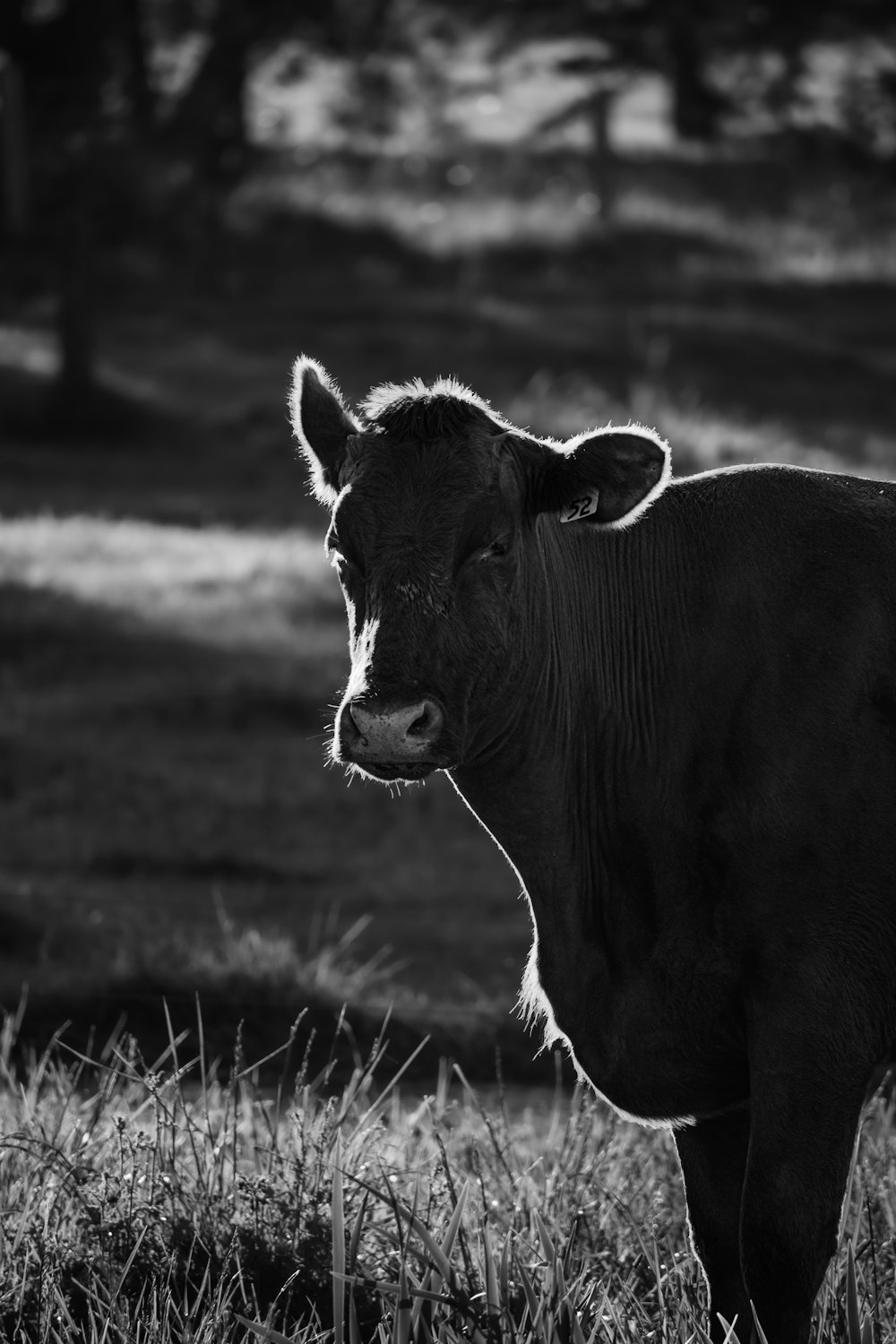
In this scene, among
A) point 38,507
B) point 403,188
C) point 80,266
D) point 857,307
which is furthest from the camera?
→ point 403,188

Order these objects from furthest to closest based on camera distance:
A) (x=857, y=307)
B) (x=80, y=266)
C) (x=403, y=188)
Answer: (x=403, y=188)
(x=857, y=307)
(x=80, y=266)

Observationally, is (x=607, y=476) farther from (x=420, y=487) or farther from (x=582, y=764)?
(x=582, y=764)

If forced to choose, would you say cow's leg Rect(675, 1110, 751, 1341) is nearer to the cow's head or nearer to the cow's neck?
the cow's neck

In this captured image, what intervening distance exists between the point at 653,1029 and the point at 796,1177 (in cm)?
51

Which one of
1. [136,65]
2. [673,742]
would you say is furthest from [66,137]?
[673,742]

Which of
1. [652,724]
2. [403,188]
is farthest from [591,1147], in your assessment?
[403,188]

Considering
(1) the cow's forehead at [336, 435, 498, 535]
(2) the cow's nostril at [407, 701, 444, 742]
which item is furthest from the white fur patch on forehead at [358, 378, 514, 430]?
(2) the cow's nostril at [407, 701, 444, 742]

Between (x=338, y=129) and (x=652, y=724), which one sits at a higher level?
(x=338, y=129)

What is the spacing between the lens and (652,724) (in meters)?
4.70

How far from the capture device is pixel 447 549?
4.38 meters

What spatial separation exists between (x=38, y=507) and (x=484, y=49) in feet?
57.8

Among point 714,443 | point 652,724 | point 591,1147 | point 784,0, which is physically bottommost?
point 591,1147

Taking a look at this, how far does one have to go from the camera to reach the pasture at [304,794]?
466cm

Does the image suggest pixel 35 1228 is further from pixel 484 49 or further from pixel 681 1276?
pixel 484 49
